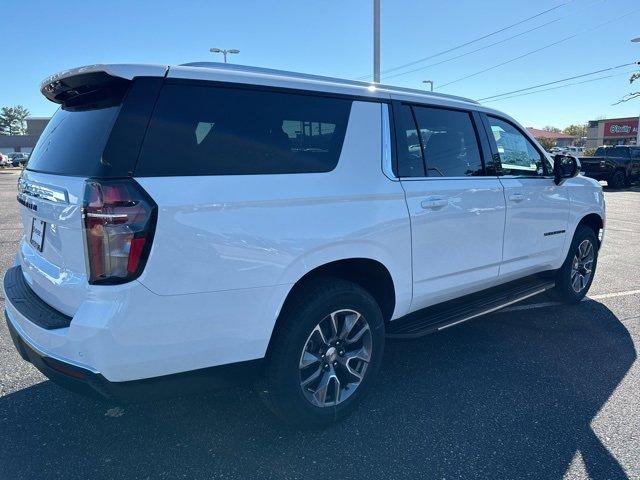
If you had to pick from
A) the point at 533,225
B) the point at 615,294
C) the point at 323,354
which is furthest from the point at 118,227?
the point at 615,294

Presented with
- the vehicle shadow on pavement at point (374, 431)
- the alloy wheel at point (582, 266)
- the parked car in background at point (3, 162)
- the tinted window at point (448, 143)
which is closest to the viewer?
the vehicle shadow on pavement at point (374, 431)

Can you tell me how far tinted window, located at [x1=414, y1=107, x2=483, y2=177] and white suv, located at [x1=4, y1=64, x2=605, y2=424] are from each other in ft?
0.07

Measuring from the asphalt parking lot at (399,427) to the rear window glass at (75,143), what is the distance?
1.48m

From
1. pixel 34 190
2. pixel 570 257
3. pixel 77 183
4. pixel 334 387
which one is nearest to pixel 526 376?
pixel 334 387

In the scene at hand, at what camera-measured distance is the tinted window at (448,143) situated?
335 centimetres

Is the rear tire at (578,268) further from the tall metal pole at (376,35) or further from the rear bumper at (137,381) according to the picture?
the tall metal pole at (376,35)

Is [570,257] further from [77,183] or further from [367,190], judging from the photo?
[77,183]

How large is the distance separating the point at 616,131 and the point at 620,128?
480 mm

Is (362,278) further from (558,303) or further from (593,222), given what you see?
(593,222)

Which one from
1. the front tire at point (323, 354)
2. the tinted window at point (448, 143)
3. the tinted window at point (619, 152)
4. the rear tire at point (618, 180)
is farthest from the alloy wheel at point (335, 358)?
the tinted window at point (619, 152)

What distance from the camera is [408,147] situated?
125 inches

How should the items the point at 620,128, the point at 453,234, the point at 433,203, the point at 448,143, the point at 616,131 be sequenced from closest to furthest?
the point at 433,203, the point at 453,234, the point at 448,143, the point at 620,128, the point at 616,131

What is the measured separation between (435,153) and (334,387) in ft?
5.68

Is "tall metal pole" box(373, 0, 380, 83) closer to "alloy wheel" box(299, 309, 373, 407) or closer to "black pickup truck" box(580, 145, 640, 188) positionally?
"alloy wheel" box(299, 309, 373, 407)
